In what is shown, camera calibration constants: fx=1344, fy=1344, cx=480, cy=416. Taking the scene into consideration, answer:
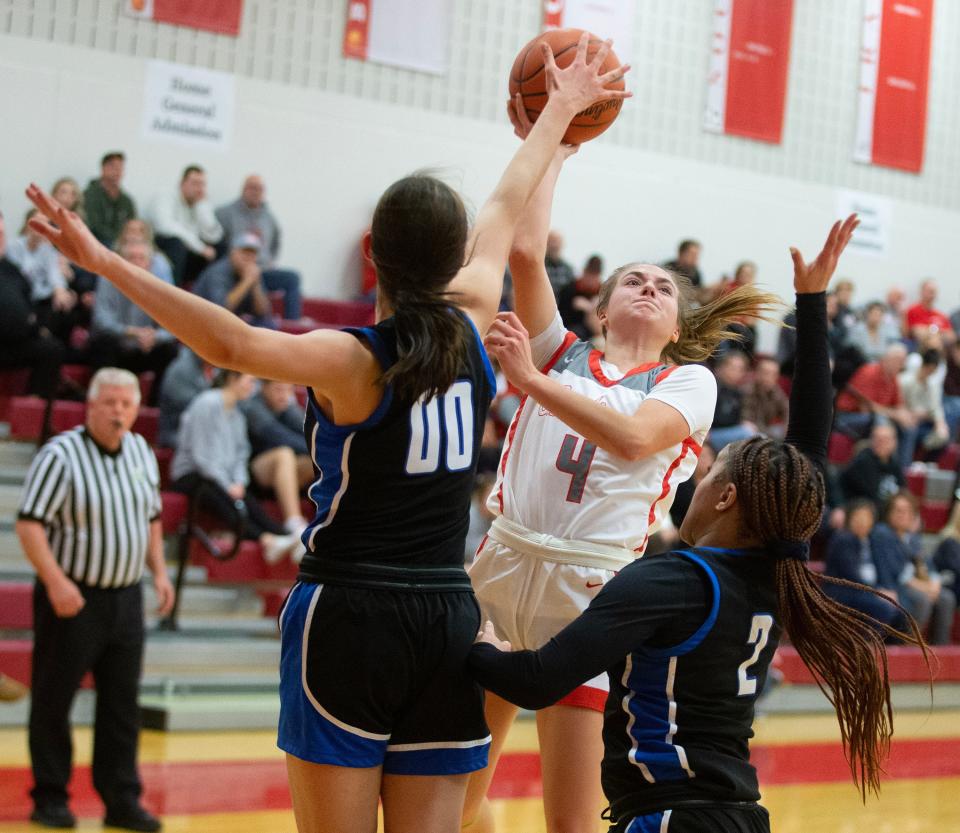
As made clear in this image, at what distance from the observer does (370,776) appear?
2484 millimetres

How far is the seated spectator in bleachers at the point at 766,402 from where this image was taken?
1144 cm

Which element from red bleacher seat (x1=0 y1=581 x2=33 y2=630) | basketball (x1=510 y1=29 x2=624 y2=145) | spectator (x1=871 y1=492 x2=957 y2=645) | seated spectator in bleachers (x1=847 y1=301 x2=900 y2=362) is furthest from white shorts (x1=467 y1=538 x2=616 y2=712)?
seated spectator in bleachers (x1=847 y1=301 x2=900 y2=362)

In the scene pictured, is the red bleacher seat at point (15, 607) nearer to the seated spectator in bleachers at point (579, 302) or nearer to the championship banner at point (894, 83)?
the seated spectator in bleachers at point (579, 302)

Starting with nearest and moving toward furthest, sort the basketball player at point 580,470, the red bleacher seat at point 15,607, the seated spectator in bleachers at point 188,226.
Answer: the basketball player at point 580,470
the red bleacher seat at point 15,607
the seated spectator in bleachers at point 188,226

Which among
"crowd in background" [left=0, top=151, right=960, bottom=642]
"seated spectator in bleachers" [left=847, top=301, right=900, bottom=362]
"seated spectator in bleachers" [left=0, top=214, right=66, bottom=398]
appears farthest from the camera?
"seated spectator in bleachers" [left=847, top=301, right=900, bottom=362]

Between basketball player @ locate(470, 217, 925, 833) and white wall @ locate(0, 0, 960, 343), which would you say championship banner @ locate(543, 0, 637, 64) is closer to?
white wall @ locate(0, 0, 960, 343)

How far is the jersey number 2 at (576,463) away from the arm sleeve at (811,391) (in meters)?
0.60

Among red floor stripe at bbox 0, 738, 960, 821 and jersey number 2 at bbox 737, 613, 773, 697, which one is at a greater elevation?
jersey number 2 at bbox 737, 613, 773, 697

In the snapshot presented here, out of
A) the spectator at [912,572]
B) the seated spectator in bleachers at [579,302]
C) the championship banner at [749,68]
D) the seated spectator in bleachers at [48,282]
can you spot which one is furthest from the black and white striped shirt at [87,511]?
the championship banner at [749,68]

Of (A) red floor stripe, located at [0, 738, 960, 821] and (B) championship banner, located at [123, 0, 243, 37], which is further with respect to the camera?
(B) championship banner, located at [123, 0, 243, 37]

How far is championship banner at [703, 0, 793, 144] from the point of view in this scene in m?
15.0

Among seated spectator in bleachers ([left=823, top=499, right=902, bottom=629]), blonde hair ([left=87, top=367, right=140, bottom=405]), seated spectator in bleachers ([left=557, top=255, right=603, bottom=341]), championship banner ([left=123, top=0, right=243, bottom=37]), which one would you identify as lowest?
seated spectator in bleachers ([left=823, top=499, right=902, bottom=629])

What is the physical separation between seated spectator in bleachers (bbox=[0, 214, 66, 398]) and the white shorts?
611 centimetres

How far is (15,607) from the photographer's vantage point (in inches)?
294
